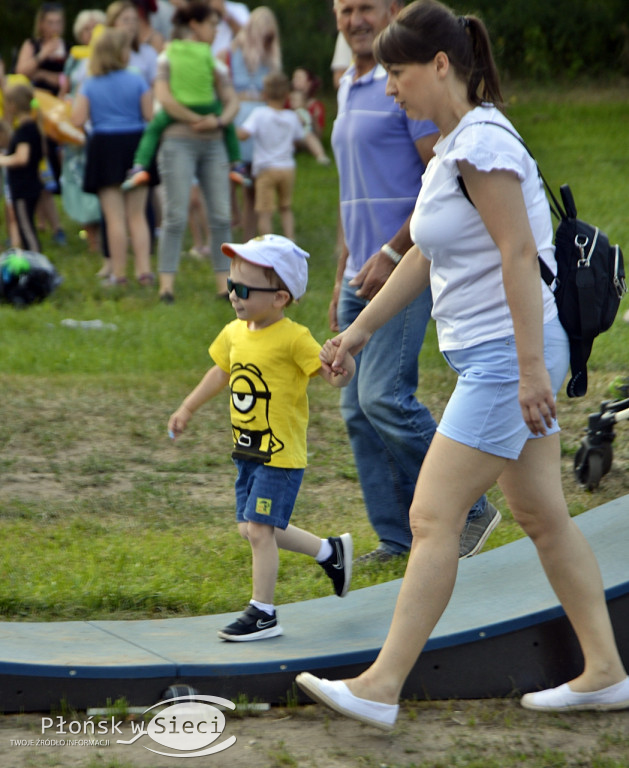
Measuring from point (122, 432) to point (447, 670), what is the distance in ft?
12.2

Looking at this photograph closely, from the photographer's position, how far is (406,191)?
13.8 ft

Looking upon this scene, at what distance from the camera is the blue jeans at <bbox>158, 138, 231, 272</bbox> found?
360 inches

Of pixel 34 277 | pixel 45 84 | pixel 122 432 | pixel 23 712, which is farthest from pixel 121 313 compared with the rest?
pixel 23 712

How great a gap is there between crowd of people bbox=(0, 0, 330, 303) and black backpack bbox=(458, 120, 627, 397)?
6.37 m

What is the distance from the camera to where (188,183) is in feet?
30.2

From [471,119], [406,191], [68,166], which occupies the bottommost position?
[68,166]

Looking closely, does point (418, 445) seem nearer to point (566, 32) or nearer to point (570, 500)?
point (570, 500)

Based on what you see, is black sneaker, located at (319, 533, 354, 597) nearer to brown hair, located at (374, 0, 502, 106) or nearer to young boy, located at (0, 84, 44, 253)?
brown hair, located at (374, 0, 502, 106)

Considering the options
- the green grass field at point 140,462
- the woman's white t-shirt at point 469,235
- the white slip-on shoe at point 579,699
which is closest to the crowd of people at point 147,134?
the green grass field at point 140,462

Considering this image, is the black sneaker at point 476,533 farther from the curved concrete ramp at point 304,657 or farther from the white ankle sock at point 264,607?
the white ankle sock at point 264,607

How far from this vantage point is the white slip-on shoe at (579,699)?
3.14m

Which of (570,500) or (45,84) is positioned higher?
(45,84)

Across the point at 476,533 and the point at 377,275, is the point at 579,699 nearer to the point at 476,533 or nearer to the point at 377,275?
the point at 476,533
